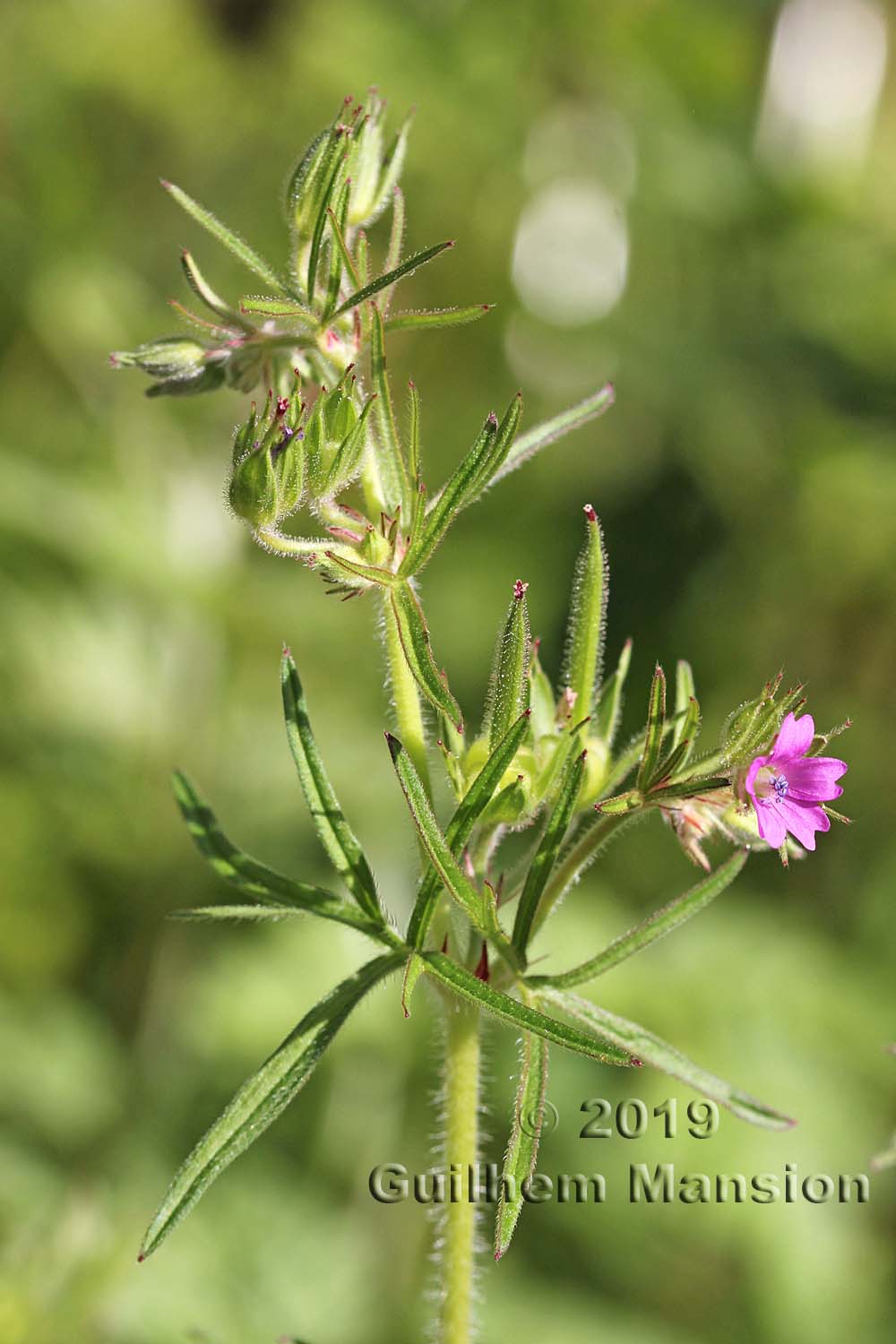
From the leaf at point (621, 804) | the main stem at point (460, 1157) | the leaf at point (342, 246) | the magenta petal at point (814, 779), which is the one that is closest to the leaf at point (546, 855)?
the leaf at point (621, 804)

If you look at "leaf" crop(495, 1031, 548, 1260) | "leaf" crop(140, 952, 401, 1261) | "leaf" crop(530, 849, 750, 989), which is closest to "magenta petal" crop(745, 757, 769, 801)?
"leaf" crop(530, 849, 750, 989)

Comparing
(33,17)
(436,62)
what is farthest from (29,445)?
(436,62)

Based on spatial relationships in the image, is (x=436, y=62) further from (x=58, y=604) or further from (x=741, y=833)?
(x=741, y=833)

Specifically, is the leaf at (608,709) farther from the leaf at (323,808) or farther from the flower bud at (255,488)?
the flower bud at (255,488)

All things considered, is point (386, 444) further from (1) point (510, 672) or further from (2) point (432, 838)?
(2) point (432, 838)

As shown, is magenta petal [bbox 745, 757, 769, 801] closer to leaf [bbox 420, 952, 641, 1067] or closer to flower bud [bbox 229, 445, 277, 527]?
leaf [bbox 420, 952, 641, 1067]

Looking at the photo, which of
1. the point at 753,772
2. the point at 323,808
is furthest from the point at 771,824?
the point at 323,808
